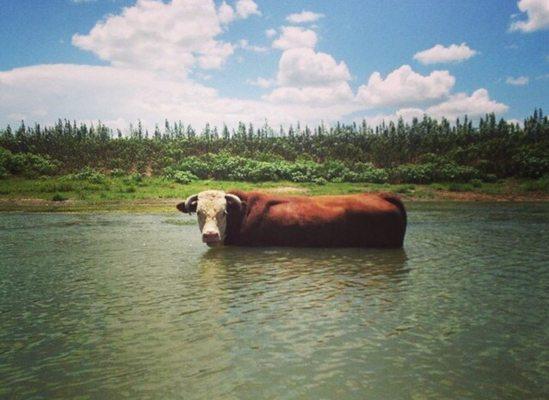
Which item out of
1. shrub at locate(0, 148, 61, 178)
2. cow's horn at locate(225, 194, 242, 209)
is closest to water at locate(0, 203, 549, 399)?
cow's horn at locate(225, 194, 242, 209)

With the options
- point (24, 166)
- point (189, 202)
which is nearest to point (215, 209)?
point (189, 202)

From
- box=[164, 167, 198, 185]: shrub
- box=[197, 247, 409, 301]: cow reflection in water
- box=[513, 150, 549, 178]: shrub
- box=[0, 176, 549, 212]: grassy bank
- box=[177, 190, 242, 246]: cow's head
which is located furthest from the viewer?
box=[513, 150, 549, 178]: shrub

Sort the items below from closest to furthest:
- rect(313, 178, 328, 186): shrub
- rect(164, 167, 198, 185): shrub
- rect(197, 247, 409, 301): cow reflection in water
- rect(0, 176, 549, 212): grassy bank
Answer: rect(197, 247, 409, 301): cow reflection in water, rect(0, 176, 549, 212): grassy bank, rect(313, 178, 328, 186): shrub, rect(164, 167, 198, 185): shrub

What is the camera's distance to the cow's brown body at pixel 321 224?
44.4ft

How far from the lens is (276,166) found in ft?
232

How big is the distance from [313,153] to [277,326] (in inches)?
4278

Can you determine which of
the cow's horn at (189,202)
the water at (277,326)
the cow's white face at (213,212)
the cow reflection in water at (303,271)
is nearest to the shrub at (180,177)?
the cow's horn at (189,202)

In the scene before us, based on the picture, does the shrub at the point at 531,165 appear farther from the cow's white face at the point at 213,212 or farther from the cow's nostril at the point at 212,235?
the cow's nostril at the point at 212,235

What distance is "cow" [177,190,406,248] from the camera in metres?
13.5

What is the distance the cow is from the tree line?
51.9 meters

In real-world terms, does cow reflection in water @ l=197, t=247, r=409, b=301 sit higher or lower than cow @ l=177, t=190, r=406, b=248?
lower

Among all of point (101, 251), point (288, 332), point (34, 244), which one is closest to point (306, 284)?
point (288, 332)

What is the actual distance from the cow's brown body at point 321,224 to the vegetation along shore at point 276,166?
973 inches

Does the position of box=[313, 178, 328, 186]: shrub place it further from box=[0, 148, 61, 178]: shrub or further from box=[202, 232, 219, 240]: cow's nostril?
box=[202, 232, 219, 240]: cow's nostril
